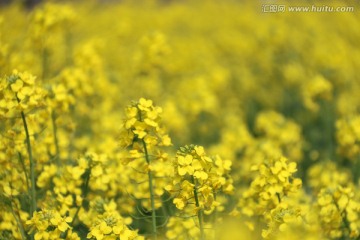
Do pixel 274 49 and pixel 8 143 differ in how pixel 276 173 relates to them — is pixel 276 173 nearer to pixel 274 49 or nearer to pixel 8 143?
pixel 8 143

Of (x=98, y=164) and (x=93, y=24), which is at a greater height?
(x=93, y=24)

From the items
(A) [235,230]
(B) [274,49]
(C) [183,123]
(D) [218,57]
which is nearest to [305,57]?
(B) [274,49]

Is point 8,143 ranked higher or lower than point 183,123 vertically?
lower

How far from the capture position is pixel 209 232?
284 cm

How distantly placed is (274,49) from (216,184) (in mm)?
5373

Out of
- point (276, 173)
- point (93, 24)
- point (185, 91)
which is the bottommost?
point (276, 173)

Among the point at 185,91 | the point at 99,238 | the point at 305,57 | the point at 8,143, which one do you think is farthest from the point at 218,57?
the point at 99,238

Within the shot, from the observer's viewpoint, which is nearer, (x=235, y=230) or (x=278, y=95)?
(x=235, y=230)

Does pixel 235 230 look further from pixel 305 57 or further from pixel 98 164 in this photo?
pixel 305 57

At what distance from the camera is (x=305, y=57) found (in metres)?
8.32

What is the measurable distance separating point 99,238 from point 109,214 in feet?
1.03

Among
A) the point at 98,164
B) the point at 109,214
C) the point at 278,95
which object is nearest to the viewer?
the point at 109,214

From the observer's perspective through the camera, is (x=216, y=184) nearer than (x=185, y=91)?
Yes

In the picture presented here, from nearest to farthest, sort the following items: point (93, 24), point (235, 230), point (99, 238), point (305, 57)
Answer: point (235, 230)
point (99, 238)
point (305, 57)
point (93, 24)
